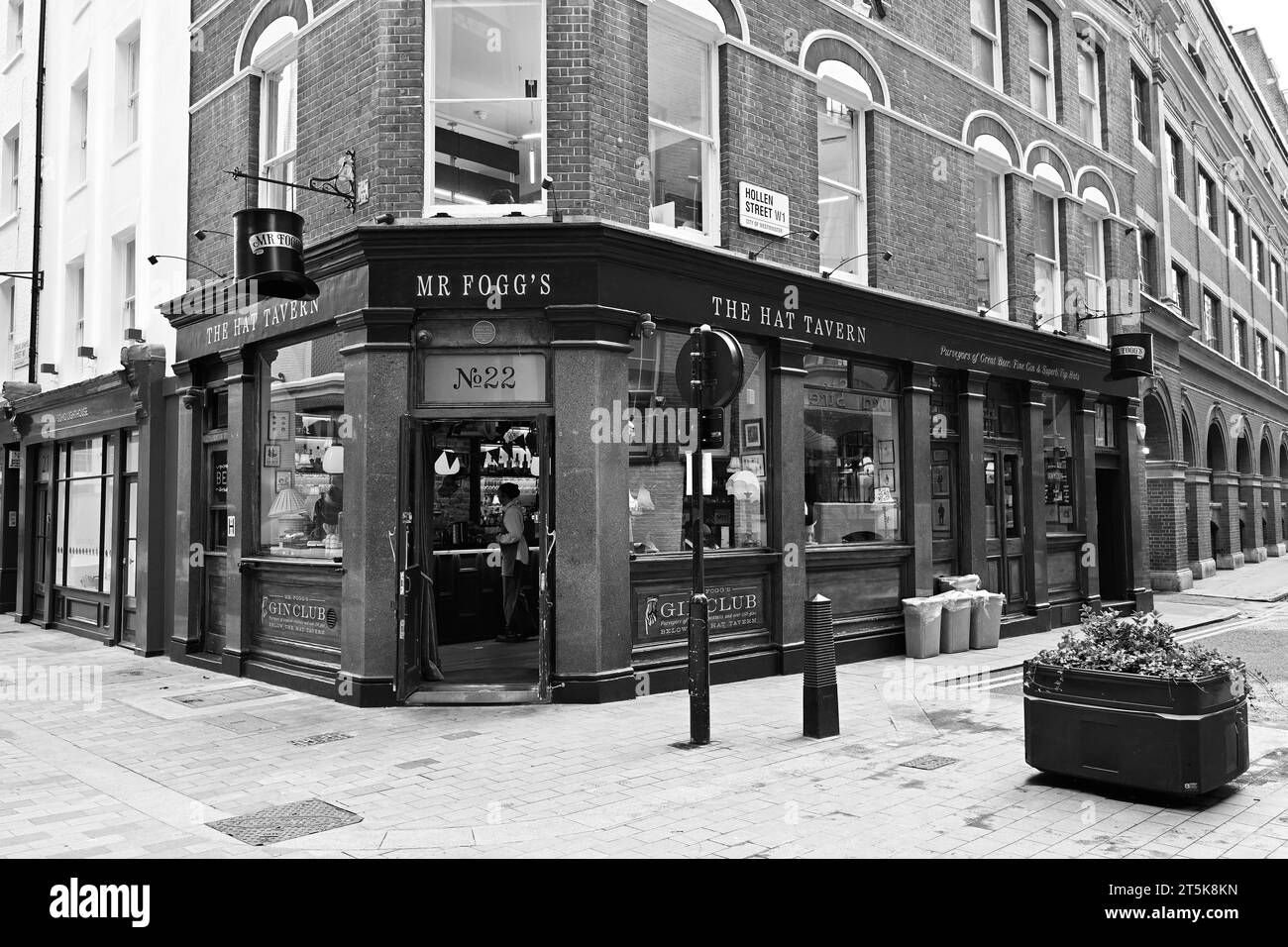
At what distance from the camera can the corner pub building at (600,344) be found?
934cm

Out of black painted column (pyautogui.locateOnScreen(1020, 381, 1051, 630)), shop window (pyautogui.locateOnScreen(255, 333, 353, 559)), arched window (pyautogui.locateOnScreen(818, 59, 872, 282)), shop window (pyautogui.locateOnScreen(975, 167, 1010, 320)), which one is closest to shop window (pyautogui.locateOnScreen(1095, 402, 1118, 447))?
black painted column (pyautogui.locateOnScreen(1020, 381, 1051, 630))

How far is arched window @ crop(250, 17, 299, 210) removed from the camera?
11180 millimetres

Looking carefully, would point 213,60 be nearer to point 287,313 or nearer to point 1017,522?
point 287,313

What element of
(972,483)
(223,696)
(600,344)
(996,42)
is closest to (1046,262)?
(996,42)

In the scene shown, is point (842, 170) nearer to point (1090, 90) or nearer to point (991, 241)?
point (991, 241)

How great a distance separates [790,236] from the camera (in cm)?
1154

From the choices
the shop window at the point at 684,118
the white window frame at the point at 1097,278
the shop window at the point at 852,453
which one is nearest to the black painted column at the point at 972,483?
the shop window at the point at 852,453

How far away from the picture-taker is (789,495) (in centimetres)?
1127

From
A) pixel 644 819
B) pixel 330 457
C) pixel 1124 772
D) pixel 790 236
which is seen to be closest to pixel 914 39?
→ pixel 790 236

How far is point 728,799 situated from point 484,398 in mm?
4771

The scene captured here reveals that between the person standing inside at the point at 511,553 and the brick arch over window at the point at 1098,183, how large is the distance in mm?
11399

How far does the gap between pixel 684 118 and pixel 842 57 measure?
2977mm

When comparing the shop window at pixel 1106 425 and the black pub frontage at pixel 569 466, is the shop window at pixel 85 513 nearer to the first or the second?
the black pub frontage at pixel 569 466

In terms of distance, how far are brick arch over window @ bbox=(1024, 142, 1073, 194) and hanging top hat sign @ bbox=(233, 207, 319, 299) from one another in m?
11.5
